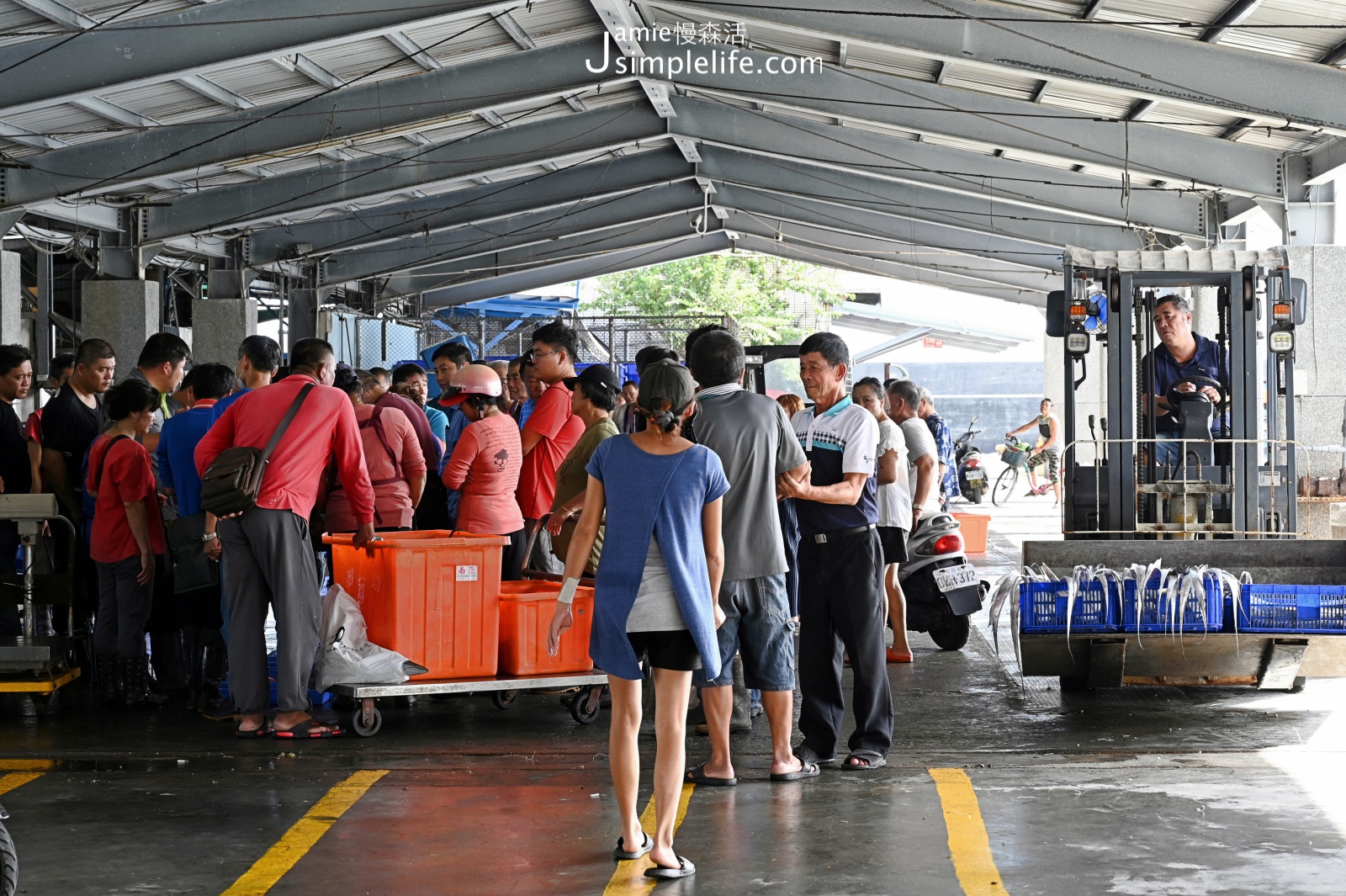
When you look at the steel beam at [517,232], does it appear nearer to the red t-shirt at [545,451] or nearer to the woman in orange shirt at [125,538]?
the red t-shirt at [545,451]

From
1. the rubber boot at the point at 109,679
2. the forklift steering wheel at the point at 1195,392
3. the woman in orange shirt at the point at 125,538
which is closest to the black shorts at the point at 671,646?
the woman in orange shirt at the point at 125,538

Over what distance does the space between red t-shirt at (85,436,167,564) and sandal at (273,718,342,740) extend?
167cm

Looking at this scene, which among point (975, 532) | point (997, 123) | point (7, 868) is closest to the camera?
point (7, 868)

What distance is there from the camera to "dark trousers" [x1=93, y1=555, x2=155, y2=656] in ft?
27.6

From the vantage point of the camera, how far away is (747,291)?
1556 inches

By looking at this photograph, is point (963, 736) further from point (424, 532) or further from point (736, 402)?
point (424, 532)

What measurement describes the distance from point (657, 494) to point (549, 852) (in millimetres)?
1439

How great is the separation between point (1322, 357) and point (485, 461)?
1039 centimetres

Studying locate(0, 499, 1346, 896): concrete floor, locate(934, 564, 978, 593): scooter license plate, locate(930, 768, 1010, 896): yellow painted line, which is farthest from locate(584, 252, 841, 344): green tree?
locate(930, 768, 1010, 896): yellow painted line

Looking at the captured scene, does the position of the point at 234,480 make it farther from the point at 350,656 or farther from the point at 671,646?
the point at 671,646

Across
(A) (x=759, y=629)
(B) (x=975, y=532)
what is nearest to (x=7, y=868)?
(A) (x=759, y=629)

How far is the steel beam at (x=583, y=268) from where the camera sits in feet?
102

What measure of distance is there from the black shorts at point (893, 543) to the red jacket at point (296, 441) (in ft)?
9.57

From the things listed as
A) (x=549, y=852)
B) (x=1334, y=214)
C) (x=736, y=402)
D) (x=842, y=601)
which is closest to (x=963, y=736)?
(x=842, y=601)
